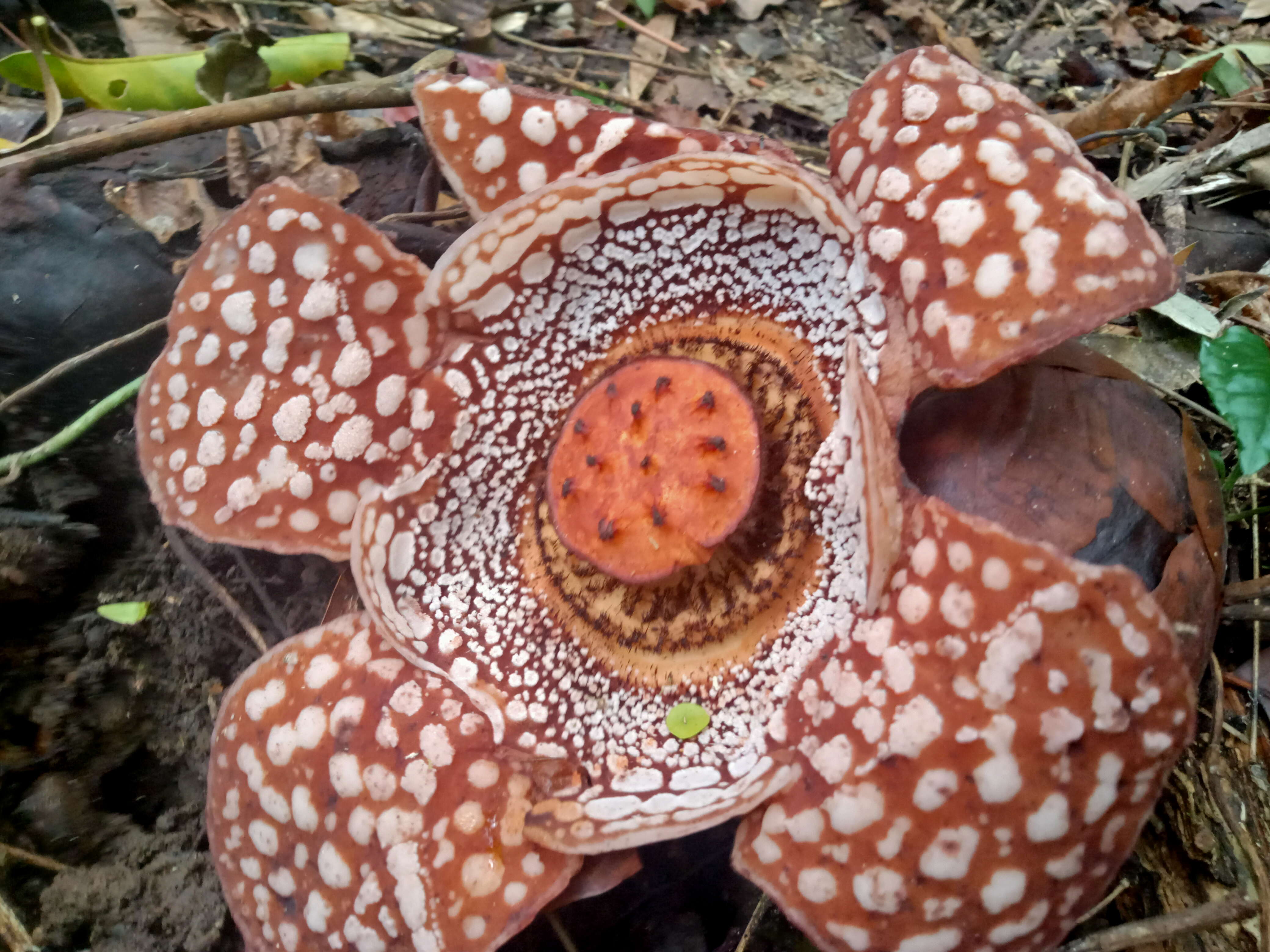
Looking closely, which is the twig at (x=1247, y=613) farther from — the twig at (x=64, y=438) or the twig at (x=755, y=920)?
A: the twig at (x=64, y=438)

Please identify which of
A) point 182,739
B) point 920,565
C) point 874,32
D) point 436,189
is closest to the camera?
point 920,565

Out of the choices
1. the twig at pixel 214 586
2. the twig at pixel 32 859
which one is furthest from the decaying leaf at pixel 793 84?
the twig at pixel 32 859

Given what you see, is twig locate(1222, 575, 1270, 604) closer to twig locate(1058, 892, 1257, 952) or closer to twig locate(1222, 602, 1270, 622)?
twig locate(1222, 602, 1270, 622)

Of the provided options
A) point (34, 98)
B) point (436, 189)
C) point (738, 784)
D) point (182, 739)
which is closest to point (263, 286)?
point (436, 189)

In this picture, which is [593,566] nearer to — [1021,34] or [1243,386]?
[1243,386]

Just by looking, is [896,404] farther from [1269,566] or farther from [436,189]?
[436,189]
